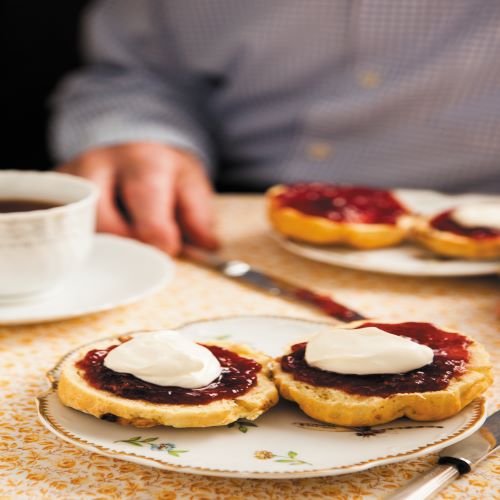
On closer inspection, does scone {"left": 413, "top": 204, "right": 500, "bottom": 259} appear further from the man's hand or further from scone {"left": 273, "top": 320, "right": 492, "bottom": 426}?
scone {"left": 273, "top": 320, "right": 492, "bottom": 426}

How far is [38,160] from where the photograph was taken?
2.85 meters

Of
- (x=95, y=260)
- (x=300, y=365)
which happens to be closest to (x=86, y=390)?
(x=300, y=365)

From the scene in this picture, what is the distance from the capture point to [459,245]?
1329 millimetres

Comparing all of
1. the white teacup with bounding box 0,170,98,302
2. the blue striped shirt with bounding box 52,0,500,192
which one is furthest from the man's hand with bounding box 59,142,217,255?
the white teacup with bounding box 0,170,98,302

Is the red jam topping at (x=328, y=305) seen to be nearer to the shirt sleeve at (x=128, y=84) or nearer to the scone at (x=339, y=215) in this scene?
the scone at (x=339, y=215)

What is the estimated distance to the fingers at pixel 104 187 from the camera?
5.05 ft

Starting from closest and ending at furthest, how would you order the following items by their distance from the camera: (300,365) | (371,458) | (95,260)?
(371,458), (300,365), (95,260)

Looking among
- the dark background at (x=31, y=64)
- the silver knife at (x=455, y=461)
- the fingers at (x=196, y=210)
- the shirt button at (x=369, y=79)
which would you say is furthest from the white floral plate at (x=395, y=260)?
the dark background at (x=31, y=64)

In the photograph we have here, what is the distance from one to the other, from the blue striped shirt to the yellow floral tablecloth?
1.11 ft

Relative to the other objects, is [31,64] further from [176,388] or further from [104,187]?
[176,388]

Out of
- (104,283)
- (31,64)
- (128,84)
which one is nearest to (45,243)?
(104,283)

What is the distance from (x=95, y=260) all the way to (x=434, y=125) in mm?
935

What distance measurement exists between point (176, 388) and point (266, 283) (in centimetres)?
54

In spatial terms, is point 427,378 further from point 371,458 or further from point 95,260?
point 95,260
